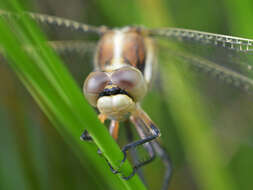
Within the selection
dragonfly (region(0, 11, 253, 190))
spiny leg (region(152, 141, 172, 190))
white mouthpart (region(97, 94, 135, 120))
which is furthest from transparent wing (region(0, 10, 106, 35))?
spiny leg (region(152, 141, 172, 190))

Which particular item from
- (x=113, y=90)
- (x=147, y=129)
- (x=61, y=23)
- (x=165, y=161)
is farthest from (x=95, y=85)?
(x=165, y=161)

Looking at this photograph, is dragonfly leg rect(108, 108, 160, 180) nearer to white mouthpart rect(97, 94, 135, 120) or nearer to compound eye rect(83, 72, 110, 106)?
white mouthpart rect(97, 94, 135, 120)

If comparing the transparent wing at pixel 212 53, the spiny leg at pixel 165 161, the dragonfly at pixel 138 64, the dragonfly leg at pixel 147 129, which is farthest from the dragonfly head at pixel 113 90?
the spiny leg at pixel 165 161

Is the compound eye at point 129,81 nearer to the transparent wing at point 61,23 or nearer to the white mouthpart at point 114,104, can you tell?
the white mouthpart at point 114,104

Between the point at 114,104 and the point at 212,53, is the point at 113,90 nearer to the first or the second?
the point at 114,104

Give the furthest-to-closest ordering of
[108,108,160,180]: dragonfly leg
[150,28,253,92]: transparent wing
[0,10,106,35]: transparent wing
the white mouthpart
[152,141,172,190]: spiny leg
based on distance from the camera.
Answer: [152,141,172,190]: spiny leg
[0,10,106,35]: transparent wing
[150,28,253,92]: transparent wing
[108,108,160,180]: dragonfly leg
the white mouthpart

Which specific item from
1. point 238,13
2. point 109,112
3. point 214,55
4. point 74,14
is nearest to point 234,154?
point 214,55

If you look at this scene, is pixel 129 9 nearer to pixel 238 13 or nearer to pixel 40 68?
pixel 238 13
